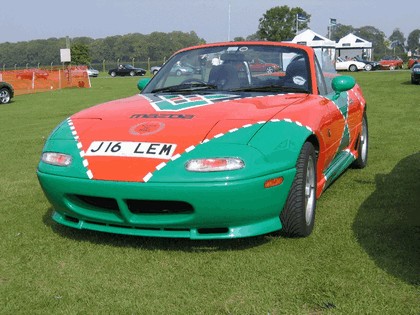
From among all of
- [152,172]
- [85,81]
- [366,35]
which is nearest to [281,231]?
[152,172]

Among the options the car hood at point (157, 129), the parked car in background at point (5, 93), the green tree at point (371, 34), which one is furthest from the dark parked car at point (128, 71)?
the green tree at point (371, 34)

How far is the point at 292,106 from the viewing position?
370 cm

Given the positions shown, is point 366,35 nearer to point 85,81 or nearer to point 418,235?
point 85,81

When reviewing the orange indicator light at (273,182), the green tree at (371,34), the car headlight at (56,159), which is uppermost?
the green tree at (371,34)

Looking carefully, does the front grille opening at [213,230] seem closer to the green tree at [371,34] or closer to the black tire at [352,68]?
the black tire at [352,68]

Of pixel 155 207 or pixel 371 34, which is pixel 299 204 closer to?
pixel 155 207

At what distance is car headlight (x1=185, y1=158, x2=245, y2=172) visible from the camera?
3.04 m

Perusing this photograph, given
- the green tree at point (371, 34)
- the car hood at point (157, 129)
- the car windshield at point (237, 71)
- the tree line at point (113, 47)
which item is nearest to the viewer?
the car hood at point (157, 129)

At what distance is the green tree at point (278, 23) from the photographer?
9981 cm

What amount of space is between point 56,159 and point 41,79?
2395cm

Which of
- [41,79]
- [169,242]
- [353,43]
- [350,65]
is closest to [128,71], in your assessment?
[350,65]

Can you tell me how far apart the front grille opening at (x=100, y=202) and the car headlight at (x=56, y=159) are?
229 mm

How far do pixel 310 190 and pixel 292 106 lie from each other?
0.60 m

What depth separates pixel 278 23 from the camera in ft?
330
